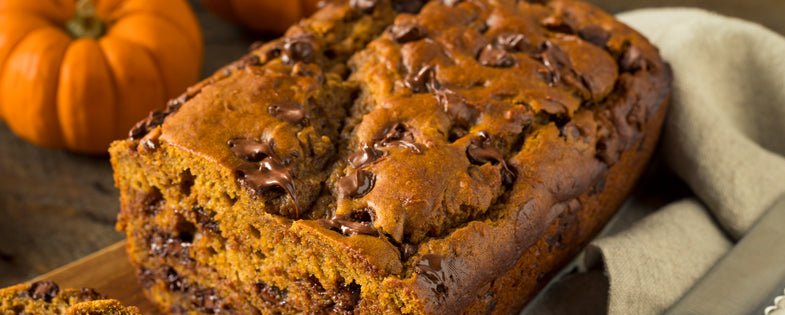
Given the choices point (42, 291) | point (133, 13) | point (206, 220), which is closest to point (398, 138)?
point (206, 220)

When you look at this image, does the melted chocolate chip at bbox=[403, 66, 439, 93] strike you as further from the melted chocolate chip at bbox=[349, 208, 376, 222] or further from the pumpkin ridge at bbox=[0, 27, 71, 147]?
the pumpkin ridge at bbox=[0, 27, 71, 147]

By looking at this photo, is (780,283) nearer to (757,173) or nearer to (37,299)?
(757,173)

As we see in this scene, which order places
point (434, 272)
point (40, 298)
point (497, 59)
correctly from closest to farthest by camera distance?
point (434, 272) < point (40, 298) < point (497, 59)

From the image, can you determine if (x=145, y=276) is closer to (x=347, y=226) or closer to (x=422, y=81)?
(x=347, y=226)

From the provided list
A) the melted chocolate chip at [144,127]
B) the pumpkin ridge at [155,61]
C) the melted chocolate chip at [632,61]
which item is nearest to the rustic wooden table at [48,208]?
the pumpkin ridge at [155,61]

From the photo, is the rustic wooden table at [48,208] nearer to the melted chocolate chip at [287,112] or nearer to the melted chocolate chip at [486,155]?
the melted chocolate chip at [287,112]
